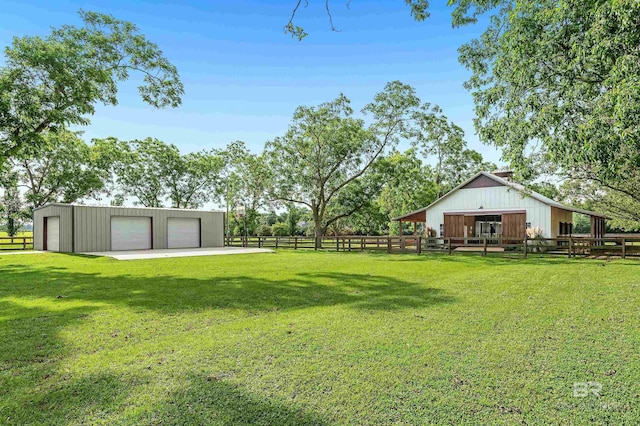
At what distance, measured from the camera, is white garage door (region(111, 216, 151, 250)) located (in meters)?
20.9

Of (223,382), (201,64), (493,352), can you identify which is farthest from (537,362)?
(201,64)

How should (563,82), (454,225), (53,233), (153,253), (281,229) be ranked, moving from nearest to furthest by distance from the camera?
(563,82) → (153,253) → (53,233) → (454,225) → (281,229)

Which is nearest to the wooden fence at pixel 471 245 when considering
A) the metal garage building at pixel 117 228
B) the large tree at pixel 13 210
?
the metal garage building at pixel 117 228

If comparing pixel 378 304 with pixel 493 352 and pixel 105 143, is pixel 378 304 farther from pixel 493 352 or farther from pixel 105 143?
pixel 105 143

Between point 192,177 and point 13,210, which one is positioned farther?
point 192,177

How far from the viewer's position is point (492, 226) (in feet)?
76.6

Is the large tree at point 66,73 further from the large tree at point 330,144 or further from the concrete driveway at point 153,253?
the large tree at point 330,144

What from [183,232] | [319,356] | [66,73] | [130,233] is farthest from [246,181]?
[319,356]

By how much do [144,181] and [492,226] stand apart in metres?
28.5

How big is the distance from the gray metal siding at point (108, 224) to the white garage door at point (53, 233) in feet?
4.76

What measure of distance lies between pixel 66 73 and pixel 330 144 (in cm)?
1510

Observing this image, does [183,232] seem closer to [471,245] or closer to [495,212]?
[471,245]

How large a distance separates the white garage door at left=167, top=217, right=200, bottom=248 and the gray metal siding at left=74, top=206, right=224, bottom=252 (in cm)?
26

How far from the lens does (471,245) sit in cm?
1773
